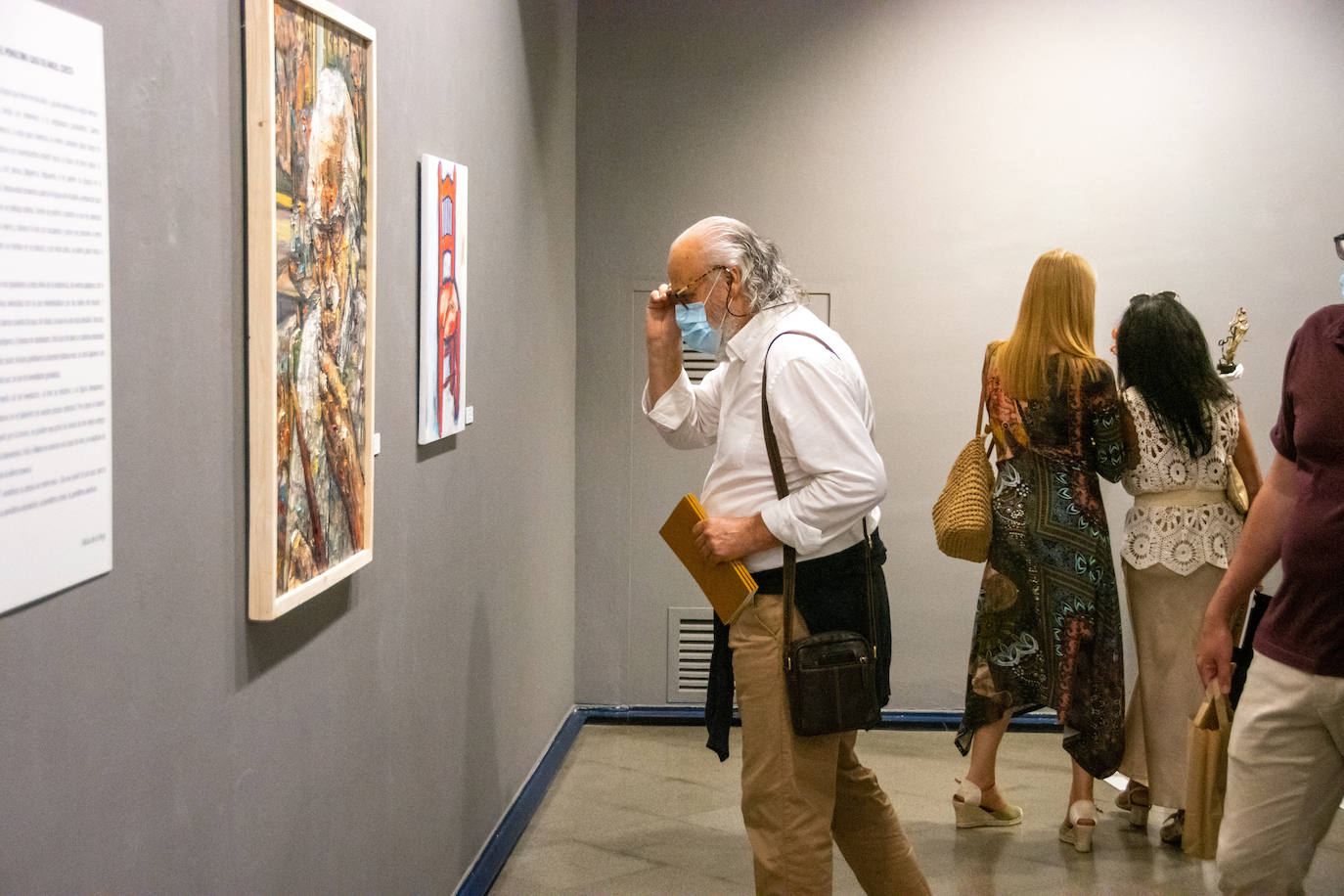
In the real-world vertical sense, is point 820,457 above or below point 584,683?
above

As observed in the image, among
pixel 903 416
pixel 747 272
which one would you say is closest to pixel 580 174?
pixel 903 416

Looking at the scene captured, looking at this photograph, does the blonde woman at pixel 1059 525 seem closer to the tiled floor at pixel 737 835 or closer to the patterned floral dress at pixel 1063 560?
the patterned floral dress at pixel 1063 560

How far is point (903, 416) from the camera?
16.2ft

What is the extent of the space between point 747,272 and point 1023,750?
2.80m

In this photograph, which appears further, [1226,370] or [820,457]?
[1226,370]

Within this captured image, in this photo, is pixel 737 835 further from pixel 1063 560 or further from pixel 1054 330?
pixel 1054 330

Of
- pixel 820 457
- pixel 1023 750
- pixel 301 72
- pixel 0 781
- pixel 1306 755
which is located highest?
pixel 301 72

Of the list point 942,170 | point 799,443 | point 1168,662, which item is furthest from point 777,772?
point 942,170

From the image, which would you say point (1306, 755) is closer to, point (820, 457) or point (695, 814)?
point (820, 457)

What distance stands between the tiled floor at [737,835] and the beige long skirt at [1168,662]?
0.25 m

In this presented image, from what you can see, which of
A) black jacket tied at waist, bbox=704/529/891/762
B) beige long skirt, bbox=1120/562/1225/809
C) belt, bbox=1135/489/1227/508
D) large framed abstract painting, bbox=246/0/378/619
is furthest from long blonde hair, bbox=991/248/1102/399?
large framed abstract painting, bbox=246/0/378/619

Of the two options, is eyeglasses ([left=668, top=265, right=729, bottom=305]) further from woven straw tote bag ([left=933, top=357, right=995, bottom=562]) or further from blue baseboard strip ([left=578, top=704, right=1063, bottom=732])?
blue baseboard strip ([left=578, top=704, right=1063, bottom=732])

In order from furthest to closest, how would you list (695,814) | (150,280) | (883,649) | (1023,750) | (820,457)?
1. (1023,750)
2. (695,814)
3. (883,649)
4. (820,457)
5. (150,280)

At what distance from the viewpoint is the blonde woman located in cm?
351
